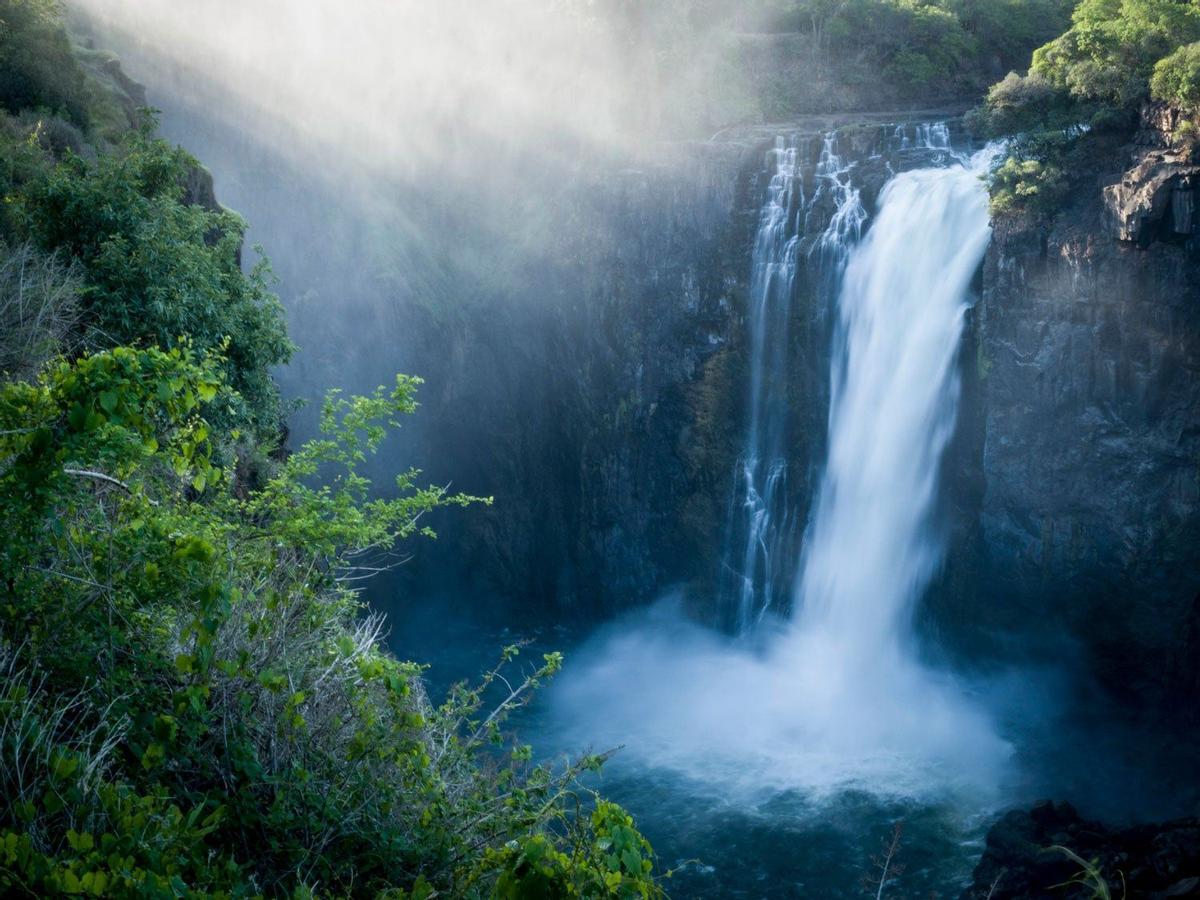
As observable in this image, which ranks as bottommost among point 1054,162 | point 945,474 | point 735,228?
point 945,474

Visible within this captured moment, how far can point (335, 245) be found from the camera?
116 feet

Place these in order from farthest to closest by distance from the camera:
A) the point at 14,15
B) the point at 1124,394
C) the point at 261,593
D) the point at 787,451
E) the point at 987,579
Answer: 1. the point at 787,451
2. the point at 987,579
3. the point at 1124,394
4. the point at 14,15
5. the point at 261,593

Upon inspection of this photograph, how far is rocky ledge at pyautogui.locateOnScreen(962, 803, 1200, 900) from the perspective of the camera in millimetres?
15273

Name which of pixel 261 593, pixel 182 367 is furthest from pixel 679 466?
pixel 182 367

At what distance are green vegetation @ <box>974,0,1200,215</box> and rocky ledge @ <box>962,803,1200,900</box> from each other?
1424 centimetres

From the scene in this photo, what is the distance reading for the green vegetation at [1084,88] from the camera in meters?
21.5

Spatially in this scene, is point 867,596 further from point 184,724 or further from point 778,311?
point 184,724

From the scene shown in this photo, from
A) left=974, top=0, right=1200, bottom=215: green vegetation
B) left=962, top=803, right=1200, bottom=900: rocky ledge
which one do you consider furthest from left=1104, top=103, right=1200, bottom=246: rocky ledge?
left=962, top=803, right=1200, bottom=900: rocky ledge

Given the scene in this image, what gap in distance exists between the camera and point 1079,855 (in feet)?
51.8

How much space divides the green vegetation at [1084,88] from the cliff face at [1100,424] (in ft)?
2.63

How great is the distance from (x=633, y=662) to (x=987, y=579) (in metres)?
11.2

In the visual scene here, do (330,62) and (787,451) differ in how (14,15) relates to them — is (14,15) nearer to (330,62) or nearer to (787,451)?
(330,62)

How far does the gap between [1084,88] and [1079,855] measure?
17.8m

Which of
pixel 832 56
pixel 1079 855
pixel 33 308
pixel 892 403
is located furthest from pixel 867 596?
pixel 832 56
